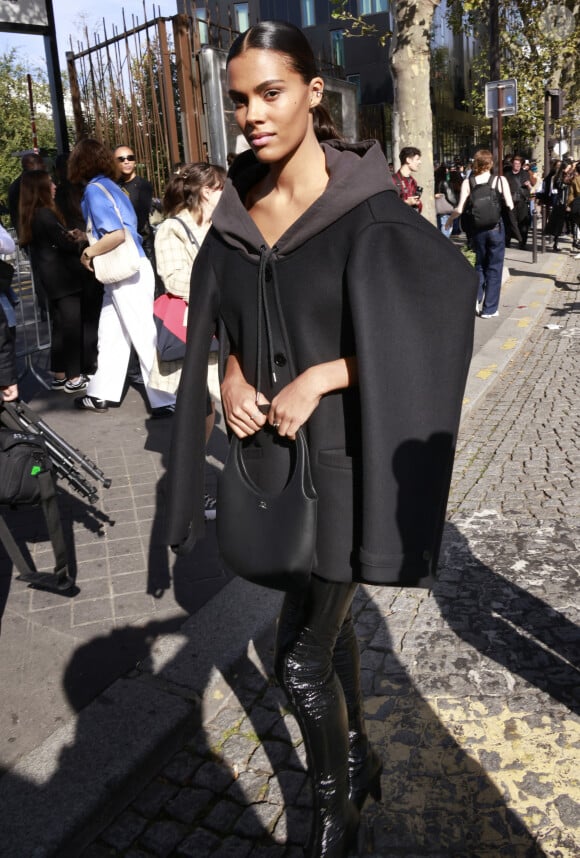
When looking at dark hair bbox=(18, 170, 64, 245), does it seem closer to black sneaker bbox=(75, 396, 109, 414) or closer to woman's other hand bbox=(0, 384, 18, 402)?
black sneaker bbox=(75, 396, 109, 414)

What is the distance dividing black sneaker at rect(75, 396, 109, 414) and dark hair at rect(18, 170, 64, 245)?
1522 millimetres

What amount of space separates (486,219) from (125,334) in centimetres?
568

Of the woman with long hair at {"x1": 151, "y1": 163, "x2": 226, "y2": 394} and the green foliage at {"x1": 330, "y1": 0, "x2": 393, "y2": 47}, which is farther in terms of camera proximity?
the green foliage at {"x1": 330, "y1": 0, "x2": 393, "y2": 47}

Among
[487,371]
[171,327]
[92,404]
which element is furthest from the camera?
[487,371]

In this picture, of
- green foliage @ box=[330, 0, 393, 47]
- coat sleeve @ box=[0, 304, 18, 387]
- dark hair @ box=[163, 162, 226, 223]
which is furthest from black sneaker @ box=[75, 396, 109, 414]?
green foliage @ box=[330, 0, 393, 47]

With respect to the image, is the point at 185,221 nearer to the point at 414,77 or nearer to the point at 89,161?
the point at 89,161

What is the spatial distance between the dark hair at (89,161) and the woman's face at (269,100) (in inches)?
204

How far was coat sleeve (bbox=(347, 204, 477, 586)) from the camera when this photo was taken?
190 cm

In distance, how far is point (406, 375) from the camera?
6.32 feet

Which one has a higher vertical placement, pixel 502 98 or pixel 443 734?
pixel 502 98

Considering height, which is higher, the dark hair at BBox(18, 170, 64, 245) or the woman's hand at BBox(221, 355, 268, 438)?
the dark hair at BBox(18, 170, 64, 245)

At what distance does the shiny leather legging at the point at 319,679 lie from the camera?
2.25m

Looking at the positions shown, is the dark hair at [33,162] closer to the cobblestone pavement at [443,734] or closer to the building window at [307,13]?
the cobblestone pavement at [443,734]

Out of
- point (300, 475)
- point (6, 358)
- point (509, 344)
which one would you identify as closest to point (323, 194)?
point (300, 475)
